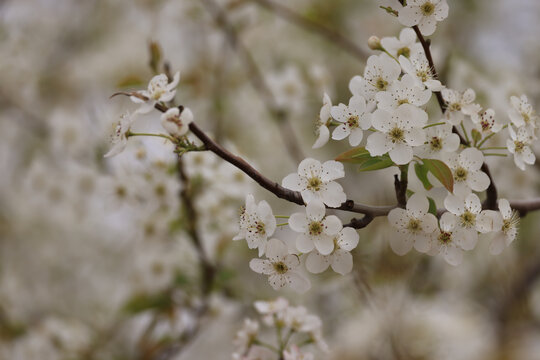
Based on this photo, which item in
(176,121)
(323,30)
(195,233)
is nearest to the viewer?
(176,121)

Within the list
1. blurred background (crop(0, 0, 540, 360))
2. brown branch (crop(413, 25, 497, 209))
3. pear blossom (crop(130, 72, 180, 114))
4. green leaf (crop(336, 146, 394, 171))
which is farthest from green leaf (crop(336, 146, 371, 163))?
blurred background (crop(0, 0, 540, 360))

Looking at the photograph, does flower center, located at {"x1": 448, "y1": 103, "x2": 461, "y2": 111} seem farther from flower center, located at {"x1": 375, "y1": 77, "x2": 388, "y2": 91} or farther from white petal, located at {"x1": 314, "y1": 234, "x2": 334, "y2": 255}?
white petal, located at {"x1": 314, "y1": 234, "x2": 334, "y2": 255}

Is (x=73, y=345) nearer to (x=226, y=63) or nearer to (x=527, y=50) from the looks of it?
(x=226, y=63)

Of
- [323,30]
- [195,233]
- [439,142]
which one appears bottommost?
[439,142]

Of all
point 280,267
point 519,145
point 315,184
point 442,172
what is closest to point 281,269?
point 280,267

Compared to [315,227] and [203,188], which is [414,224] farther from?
[203,188]

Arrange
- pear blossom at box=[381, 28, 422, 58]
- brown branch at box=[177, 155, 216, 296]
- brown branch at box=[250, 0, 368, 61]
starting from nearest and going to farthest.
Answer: pear blossom at box=[381, 28, 422, 58] < brown branch at box=[177, 155, 216, 296] < brown branch at box=[250, 0, 368, 61]

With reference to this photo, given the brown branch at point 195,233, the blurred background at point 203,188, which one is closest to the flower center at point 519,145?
the blurred background at point 203,188

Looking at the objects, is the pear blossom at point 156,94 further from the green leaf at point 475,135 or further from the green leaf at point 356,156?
the green leaf at point 475,135
